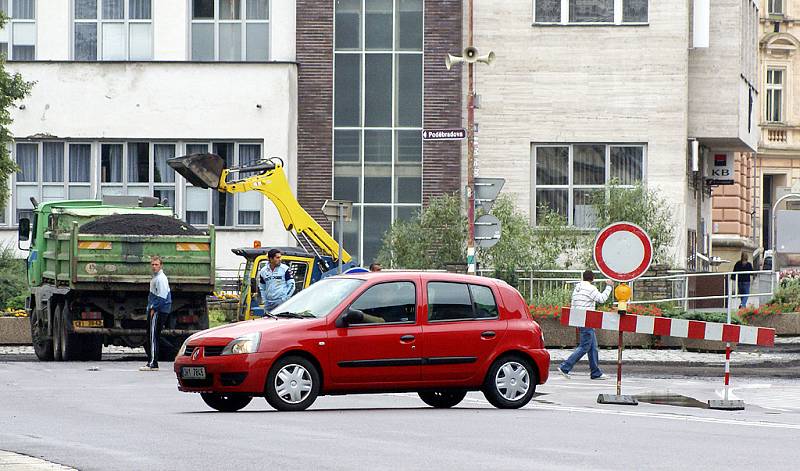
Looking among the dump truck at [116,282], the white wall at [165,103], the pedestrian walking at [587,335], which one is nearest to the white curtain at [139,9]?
the white wall at [165,103]

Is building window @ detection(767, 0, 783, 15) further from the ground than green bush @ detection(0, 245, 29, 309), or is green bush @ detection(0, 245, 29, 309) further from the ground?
building window @ detection(767, 0, 783, 15)

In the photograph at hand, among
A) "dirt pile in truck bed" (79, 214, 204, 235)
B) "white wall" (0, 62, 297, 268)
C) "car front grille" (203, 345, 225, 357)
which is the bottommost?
"car front grille" (203, 345, 225, 357)

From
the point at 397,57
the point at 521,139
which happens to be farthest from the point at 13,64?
the point at 521,139

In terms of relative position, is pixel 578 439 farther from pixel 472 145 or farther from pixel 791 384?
pixel 472 145

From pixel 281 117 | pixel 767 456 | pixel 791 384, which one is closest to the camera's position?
pixel 767 456

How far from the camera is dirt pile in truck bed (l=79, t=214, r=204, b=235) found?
27.6 m

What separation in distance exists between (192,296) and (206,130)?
14.9 metres

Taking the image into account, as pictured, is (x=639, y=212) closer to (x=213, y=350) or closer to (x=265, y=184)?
(x=265, y=184)

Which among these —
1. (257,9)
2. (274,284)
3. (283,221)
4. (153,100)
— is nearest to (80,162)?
(153,100)

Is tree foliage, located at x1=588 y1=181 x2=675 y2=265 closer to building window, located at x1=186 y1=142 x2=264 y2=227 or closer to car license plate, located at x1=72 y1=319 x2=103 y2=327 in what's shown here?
building window, located at x1=186 y1=142 x2=264 y2=227

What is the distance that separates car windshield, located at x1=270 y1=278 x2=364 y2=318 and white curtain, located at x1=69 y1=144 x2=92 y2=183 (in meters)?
25.7

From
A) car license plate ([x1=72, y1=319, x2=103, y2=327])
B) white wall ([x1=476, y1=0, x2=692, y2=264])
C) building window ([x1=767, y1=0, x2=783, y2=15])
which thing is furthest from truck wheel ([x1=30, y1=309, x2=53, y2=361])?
building window ([x1=767, y1=0, x2=783, y2=15])

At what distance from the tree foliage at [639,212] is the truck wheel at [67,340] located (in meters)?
14.9

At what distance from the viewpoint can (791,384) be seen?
23.8 m
